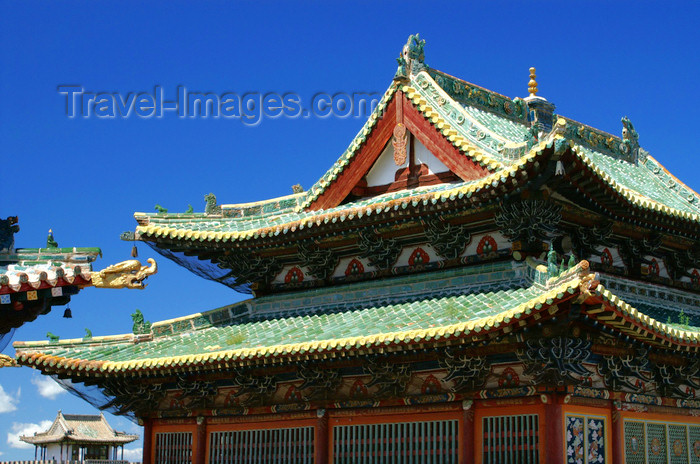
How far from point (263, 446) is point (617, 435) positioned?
7853 millimetres

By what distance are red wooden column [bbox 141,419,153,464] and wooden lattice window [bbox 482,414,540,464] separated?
30.2 ft

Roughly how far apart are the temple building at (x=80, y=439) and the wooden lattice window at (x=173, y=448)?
4022 cm

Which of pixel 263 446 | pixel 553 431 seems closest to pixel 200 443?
pixel 263 446

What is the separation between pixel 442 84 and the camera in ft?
75.6

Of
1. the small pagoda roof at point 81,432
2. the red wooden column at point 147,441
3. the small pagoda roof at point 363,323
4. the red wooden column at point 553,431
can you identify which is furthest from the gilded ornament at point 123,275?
the small pagoda roof at point 81,432

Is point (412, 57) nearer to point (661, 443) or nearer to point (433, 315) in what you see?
point (433, 315)

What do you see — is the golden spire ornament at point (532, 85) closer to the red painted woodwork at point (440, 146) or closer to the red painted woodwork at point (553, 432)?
the red painted woodwork at point (440, 146)

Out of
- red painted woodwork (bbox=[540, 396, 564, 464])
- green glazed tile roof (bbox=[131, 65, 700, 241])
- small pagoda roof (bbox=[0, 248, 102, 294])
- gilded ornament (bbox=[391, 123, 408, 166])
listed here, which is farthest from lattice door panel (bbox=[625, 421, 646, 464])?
small pagoda roof (bbox=[0, 248, 102, 294])

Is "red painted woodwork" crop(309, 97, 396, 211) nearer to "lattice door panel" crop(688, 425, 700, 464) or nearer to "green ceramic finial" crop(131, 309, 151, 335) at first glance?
"green ceramic finial" crop(131, 309, 151, 335)

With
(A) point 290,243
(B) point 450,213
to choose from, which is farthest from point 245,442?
(B) point 450,213

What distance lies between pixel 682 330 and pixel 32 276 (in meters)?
12.2

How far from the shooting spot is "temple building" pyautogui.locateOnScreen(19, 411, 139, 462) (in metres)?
60.5

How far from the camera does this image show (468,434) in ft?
58.3

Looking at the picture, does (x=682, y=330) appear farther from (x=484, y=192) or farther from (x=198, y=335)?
(x=198, y=335)
